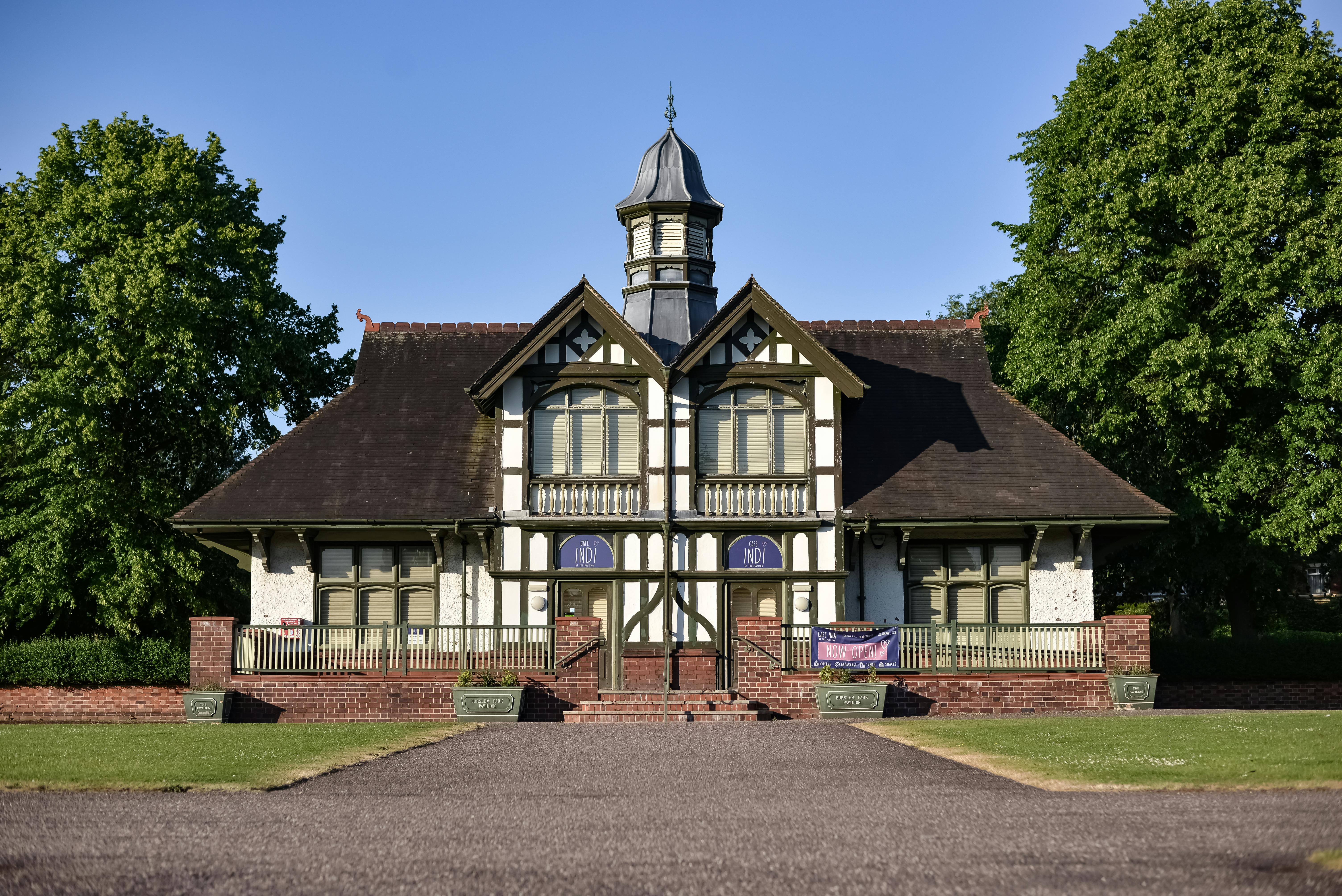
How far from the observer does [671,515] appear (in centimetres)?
2556

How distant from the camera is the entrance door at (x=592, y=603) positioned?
85.1ft

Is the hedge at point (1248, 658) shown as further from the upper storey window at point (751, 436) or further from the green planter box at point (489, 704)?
the green planter box at point (489, 704)

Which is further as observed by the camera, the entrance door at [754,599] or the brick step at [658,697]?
the entrance door at [754,599]

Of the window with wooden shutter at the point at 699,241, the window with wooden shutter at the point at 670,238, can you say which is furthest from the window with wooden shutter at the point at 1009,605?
the window with wooden shutter at the point at 670,238

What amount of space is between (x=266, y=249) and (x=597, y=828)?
86.8 ft

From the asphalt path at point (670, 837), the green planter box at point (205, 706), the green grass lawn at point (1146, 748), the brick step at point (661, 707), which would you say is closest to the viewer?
the asphalt path at point (670, 837)

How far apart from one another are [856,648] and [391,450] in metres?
10.4

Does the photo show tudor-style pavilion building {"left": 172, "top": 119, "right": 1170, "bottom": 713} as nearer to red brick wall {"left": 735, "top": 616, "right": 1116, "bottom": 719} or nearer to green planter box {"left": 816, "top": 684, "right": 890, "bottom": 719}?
red brick wall {"left": 735, "top": 616, "right": 1116, "bottom": 719}

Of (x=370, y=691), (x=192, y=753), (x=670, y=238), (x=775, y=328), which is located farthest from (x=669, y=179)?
(x=192, y=753)

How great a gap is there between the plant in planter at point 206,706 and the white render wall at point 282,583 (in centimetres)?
360

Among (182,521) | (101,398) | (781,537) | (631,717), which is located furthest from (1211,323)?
(101,398)

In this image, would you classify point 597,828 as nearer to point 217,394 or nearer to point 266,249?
point 217,394

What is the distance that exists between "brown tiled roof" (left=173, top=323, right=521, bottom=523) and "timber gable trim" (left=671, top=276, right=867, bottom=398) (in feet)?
14.7

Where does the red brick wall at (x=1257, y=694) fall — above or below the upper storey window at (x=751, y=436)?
below
